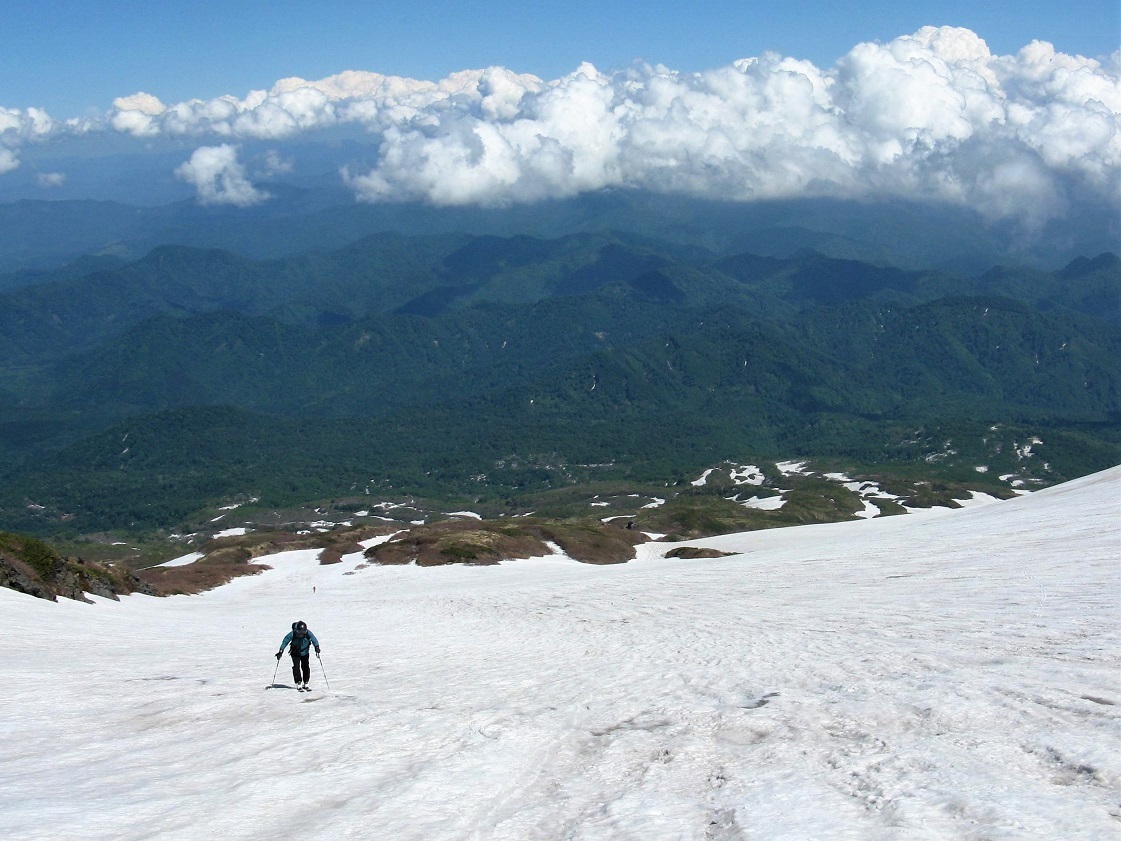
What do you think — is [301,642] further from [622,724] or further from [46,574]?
[46,574]

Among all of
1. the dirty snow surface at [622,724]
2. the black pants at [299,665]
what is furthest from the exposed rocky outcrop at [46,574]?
the black pants at [299,665]

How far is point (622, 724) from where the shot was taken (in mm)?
17062

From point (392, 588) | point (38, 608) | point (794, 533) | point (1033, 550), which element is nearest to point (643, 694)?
point (1033, 550)

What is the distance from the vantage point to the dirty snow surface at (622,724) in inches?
484

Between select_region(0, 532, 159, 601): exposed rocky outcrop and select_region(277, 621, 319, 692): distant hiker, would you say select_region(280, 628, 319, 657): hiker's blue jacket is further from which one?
select_region(0, 532, 159, 601): exposed rocky outcrop

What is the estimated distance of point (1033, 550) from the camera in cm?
3675

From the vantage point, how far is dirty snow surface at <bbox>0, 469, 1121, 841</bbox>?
12305 mm

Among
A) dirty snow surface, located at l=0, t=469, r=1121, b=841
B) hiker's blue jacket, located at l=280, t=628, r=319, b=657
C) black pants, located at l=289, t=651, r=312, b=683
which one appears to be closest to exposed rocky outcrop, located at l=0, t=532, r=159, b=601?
dirty snow surface, located at l=0, t=469, r=1121, b=841

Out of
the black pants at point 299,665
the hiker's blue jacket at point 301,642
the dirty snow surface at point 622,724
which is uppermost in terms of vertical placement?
the hiker's blue jacket at point 301,642

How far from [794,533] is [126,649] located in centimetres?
6839

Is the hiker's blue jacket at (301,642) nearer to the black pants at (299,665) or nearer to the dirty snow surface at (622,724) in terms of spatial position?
the black pants at (299,665)

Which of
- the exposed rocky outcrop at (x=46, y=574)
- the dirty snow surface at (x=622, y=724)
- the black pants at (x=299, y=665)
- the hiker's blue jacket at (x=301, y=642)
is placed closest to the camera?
the dirty snow surface at (x=622, y=724)

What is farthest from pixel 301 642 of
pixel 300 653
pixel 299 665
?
pixel 299 665

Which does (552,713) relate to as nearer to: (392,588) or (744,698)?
(744,698)
